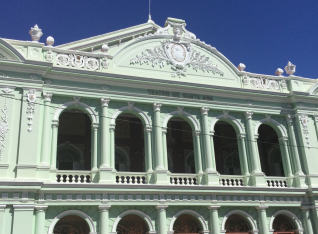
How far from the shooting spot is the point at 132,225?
15.5m

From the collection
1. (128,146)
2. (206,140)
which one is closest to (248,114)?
(206,140)

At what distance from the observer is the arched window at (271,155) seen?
70.4 feet

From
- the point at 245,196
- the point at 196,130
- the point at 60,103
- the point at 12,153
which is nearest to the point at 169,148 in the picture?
the point at 196,130

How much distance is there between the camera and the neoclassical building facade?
1438cm

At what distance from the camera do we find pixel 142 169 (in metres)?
19.8

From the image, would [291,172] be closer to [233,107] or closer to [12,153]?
[233,107]

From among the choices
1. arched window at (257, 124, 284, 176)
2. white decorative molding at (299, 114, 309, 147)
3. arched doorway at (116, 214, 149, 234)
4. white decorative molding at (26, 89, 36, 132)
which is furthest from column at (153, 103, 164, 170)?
arched window at (257, 124, 284, 176)

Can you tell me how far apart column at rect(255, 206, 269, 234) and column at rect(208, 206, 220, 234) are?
2.17 m

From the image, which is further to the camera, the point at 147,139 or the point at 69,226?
the point at 147,139

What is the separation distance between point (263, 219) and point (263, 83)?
6.95m

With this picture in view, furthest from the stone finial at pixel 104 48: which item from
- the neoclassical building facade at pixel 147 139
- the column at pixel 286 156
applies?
the column at pixel 286 156

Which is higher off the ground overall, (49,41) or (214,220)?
(49,41)

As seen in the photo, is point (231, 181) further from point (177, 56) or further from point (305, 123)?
point (177, 56)

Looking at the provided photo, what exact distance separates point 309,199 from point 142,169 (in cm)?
834
